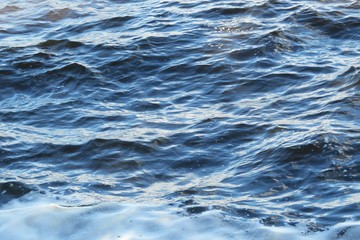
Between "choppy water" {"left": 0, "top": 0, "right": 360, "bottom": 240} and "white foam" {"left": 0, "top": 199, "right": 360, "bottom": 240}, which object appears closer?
"white foam" {"left": 0, "top": 199, "right": 360, "bottom": 240}

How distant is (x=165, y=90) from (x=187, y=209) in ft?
9.29

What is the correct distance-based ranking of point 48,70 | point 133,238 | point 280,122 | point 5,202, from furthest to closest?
point 48,70 < point 280,122 < point 5,202 < point 133,238

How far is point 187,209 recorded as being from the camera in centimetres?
679

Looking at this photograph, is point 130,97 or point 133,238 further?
point 130,97

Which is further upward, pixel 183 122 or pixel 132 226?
pixel 132 226

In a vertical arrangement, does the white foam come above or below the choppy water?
above

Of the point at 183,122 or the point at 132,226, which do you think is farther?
the point at 183,122

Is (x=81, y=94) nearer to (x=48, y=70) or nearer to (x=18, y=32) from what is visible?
(x=48, y=70)

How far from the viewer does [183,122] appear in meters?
8.55

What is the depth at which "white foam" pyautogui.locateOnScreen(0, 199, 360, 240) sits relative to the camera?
6.31m

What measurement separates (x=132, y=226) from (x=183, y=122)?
7.07ft

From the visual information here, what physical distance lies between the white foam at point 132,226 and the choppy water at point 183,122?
1 cm

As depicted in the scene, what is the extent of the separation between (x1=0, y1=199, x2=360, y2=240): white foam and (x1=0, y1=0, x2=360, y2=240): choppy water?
14mm

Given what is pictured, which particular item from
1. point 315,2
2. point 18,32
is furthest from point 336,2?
point 18,32
